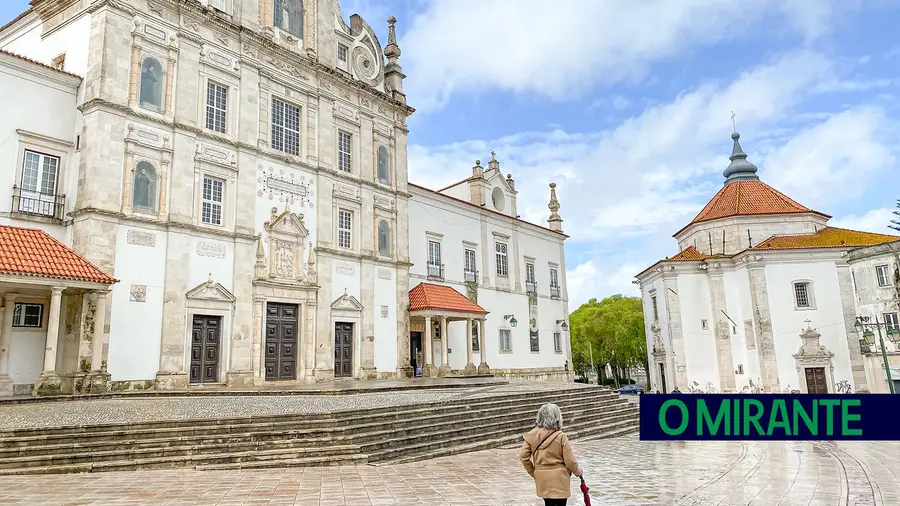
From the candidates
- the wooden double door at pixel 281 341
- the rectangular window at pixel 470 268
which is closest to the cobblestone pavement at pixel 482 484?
the wooden double door at pixel 281 341

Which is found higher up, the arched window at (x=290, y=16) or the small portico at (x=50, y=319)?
the arched window at (x=290, y=16)

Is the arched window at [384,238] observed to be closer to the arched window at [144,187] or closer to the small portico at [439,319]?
the small portico at [439,319]

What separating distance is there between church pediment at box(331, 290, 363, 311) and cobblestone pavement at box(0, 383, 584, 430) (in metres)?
8.32

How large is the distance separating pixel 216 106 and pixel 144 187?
14.2 feet

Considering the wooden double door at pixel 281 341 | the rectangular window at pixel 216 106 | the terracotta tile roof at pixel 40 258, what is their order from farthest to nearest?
the wooden double door at pixel 281 341 < the rectangular window at pixel 216 106 < the terracotta tile roof at pixel 40 258

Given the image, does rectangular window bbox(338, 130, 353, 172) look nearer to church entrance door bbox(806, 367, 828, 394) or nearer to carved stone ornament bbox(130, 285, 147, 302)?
carved stone ornament bbox(130, 285, 147, 302)

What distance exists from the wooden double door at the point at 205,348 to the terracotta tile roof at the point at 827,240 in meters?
32.4

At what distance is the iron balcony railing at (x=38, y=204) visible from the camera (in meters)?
17.7

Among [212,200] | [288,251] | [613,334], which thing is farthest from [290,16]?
[613,334]

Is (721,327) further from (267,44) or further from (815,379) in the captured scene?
(267,44)

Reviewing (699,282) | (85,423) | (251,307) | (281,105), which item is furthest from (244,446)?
(699,282)

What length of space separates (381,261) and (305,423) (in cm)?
1628

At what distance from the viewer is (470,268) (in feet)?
113

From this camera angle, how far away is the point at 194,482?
8820 mm
